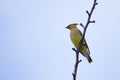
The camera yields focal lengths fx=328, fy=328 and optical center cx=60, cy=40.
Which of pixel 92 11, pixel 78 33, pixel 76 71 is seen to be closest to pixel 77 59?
pixel 76 71

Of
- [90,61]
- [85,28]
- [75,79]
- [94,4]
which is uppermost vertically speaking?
[94,4]

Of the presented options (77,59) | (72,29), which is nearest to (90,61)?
(72,29)

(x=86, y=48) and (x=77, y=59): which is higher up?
(x=77, y=59)

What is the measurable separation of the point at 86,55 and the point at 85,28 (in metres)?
3.78

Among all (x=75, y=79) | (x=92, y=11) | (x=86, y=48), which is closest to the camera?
(x=75, y=79)

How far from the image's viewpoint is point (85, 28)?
403 cm

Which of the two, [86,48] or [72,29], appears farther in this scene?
[72,29]

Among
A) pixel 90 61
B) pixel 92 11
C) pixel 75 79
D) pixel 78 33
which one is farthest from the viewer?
pixel 78 33

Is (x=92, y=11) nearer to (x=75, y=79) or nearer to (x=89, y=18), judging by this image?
(x=89, y=18)

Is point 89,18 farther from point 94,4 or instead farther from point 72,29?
point 72,29

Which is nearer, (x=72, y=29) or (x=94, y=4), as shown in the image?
(x=94, y=4)

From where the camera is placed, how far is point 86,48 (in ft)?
25.6

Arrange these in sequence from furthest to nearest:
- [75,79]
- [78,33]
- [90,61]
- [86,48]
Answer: [78,33] < [86,48] < [90,61] < [75,79]

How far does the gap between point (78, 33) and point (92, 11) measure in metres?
4.64
